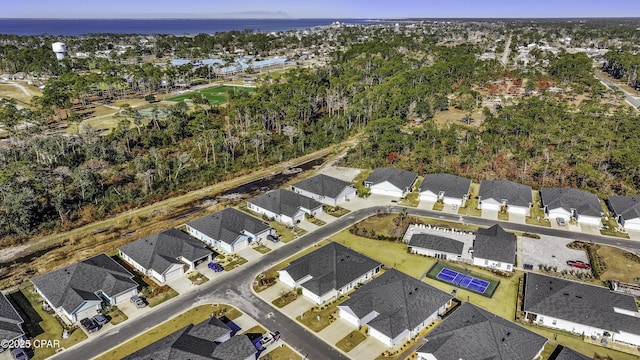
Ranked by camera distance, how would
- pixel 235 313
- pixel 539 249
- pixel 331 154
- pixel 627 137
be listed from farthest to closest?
pixel 331 154
pixel 627 137
pixel 539 249
pixel 235 313

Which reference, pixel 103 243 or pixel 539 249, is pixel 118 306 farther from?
pixel 539 249

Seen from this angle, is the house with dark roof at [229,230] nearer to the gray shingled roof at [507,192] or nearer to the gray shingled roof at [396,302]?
the gray shingled roof at [396,302]

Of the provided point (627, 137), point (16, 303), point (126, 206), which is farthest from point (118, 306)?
point (627, 137)

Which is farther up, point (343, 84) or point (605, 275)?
point (343, 84)

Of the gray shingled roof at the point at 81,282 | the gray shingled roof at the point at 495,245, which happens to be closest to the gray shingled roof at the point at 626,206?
the gray shingled roof at the point at 495,245

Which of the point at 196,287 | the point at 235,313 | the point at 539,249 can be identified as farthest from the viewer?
the point at 539,249
